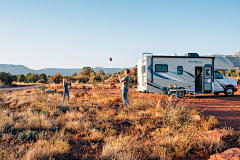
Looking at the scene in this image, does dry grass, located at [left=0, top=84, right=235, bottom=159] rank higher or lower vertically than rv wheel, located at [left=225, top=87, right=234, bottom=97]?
lower

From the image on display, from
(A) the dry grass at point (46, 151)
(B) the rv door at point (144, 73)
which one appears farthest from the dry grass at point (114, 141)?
(B) the rv door at point (144, 73)

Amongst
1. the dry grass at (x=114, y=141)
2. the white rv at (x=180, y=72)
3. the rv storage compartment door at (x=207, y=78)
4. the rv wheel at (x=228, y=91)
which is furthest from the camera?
the rv wheel at (x=228, y=91)

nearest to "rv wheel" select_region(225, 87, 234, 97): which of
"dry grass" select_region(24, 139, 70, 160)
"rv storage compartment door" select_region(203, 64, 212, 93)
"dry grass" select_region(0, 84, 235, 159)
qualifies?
"rv storage compartment door" select_region(203, 64, 212, 93)

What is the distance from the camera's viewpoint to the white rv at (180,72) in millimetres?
11289

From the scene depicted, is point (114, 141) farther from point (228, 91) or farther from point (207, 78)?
point (228, 91)

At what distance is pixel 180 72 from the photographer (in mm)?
11680

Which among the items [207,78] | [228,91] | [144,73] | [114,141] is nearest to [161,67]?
[144,73]

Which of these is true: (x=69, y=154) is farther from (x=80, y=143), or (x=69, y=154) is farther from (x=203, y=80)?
(x=203, y=80)

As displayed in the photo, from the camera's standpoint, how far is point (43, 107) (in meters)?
7.71

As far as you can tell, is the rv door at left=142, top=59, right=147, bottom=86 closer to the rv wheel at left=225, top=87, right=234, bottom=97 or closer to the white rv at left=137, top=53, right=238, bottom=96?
the white rv at left=137, top=53, right=238, bottom=96

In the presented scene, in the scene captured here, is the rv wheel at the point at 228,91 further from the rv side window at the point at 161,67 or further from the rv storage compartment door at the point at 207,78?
the rv side window at the point at 161,67

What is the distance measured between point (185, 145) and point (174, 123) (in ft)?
5.48

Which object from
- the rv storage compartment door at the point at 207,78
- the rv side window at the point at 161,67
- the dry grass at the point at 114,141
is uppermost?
the rv side window at the point at 161,67

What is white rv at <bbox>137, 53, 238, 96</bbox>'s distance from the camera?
37.0 ft
